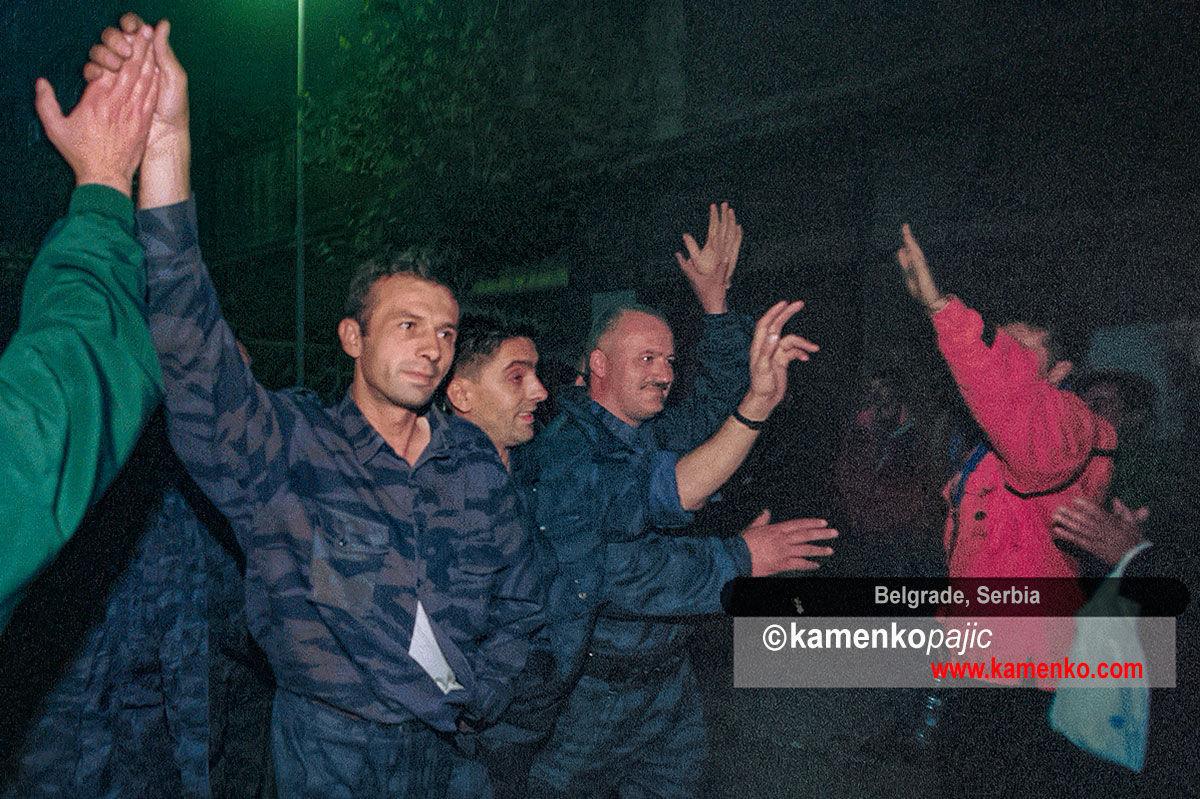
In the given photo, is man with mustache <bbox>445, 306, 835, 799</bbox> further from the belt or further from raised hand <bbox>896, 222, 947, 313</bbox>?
raised hand <bbox>896, 222, 947, 313</bbox>

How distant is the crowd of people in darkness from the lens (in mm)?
1221

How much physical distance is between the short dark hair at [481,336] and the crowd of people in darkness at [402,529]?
1 cm

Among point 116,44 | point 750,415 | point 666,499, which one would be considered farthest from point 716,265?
point 116,44

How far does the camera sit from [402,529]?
2104 mm

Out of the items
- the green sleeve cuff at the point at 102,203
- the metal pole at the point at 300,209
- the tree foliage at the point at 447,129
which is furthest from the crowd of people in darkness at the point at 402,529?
the metal pole at the point at 300,209

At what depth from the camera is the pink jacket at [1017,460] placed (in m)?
3.04

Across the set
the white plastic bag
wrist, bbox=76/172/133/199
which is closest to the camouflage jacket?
wrist, bbox=76/172/133/199

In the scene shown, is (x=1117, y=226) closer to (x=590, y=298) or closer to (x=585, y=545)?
(x=585, y=545)

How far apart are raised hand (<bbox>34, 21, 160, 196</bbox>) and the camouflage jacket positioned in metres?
0.35

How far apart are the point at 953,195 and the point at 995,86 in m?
0.69

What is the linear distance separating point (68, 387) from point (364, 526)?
1096mm

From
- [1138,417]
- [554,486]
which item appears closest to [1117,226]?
[1138,417]

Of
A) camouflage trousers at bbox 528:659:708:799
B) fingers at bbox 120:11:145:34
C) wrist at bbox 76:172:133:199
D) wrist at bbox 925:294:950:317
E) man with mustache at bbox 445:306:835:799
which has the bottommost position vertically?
camouflage trousers at bbox 528:659:708:799

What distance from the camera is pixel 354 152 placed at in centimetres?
581
